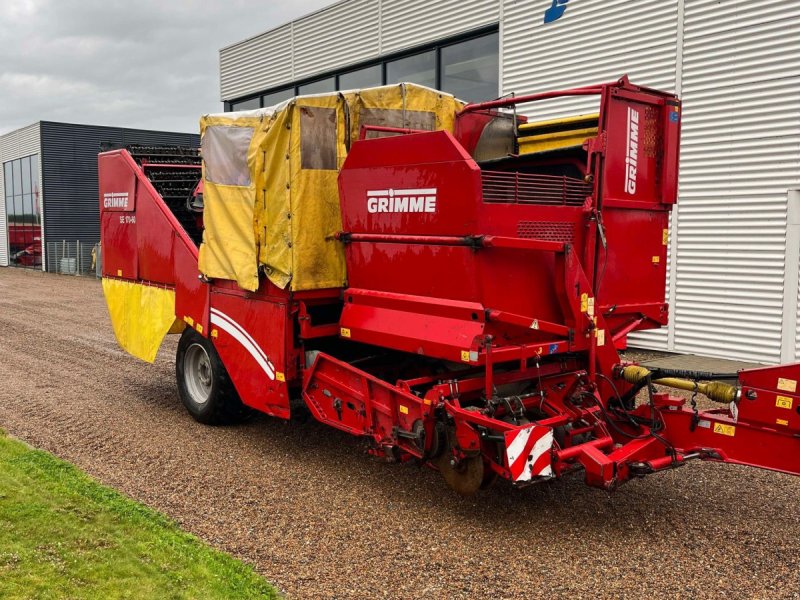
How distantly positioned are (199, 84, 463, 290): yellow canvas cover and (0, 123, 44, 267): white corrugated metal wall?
28735mm

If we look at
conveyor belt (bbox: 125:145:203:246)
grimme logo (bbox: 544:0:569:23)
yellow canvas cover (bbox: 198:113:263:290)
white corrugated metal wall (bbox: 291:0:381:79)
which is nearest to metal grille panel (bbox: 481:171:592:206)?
yellow canvas cover (bbox: 198:113:263:290)

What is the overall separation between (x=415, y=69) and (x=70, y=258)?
21.6 metres

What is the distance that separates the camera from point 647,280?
5637 millimetres

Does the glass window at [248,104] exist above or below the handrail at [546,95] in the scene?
above

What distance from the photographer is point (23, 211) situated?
33.6 metres

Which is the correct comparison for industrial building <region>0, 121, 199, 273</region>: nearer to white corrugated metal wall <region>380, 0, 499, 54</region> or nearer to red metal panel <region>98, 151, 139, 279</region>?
white corrugated metal wall <region>380, 0, 499, 54</region>

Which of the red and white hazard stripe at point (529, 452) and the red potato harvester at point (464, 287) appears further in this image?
the red potato harvester at point (464, 287)

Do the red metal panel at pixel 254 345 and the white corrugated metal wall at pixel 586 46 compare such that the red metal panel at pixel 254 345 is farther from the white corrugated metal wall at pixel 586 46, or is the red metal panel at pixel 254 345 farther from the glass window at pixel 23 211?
the glass window at pixel 23 211

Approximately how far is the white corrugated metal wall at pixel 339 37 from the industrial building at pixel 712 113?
40 centimetres

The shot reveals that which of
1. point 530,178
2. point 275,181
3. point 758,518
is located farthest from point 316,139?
point 758,518

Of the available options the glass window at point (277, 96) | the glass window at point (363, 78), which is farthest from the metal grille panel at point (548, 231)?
the glass window at point (277, 96)

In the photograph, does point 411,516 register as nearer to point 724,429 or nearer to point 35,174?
point 724,429

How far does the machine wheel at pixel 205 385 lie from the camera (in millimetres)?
6727

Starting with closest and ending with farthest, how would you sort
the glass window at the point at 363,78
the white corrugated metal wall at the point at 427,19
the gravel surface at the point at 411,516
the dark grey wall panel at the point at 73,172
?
the gravel surface at the point at 411,516
the white corrugated metal wall at the point at 427,19
the glass window at the point at 363,78
the dark grey wall panel at the point at 73,172
